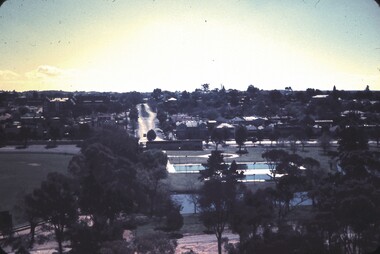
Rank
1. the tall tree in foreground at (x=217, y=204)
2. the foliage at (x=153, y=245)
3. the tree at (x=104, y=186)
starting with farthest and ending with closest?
the tree at (x=104, y=186), the tall tree in foreground at (x=217, y=204), the foliage at (x=153, y=245)

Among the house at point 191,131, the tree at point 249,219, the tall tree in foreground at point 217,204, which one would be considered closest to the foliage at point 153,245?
the tall tree in foreground at point 217,204

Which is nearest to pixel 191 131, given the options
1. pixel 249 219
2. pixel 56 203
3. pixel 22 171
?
pixel 22 171

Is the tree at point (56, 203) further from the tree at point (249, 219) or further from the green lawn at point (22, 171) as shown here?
the tree at point (249, 219)

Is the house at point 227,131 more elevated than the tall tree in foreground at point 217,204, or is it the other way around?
the house at point 227,131

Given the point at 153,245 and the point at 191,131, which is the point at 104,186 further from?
the point at 191,131

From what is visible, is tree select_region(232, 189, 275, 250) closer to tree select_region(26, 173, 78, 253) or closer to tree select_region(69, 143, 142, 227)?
tree select_region(69, 143, 142, 227)

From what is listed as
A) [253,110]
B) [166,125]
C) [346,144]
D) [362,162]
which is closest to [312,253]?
[362,162]

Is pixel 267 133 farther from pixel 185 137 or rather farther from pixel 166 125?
pixel 166 125
